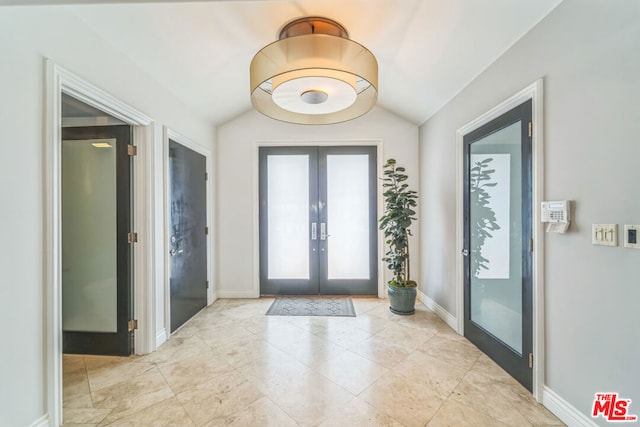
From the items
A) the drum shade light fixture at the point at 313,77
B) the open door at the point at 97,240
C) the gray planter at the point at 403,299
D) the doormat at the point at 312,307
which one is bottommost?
the doormat at the point at 312,307

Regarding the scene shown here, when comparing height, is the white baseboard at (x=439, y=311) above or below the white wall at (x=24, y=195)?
below

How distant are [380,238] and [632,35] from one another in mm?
3049

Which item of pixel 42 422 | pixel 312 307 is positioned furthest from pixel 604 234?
pixel 42 422

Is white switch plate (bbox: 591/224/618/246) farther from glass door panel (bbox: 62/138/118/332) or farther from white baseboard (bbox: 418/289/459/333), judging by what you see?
glass door panel (bbox: 62/138/118/332)

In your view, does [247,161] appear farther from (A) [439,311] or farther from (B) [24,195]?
(A) [439,311]

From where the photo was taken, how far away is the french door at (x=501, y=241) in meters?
1.99

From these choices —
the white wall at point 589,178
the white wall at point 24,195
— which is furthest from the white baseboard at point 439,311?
the white wall at point 24,195

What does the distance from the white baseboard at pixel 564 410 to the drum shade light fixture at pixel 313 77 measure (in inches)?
91.6

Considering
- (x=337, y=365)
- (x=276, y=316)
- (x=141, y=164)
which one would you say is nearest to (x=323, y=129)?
(x=141, y=164)

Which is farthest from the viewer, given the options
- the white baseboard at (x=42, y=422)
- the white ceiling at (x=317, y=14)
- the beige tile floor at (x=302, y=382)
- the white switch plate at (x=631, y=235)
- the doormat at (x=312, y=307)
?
the doormat at (x=312, y=307)

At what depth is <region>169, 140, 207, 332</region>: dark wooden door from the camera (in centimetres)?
Answer: 292

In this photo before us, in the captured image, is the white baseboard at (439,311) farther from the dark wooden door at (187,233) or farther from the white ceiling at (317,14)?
the dark wooden door at (187,233)

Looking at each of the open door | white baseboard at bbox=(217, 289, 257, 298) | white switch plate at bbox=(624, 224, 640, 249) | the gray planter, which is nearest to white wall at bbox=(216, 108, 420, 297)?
white baseboard at bbox=(217, 289, 257, 298)

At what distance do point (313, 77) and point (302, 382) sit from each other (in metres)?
2.18
